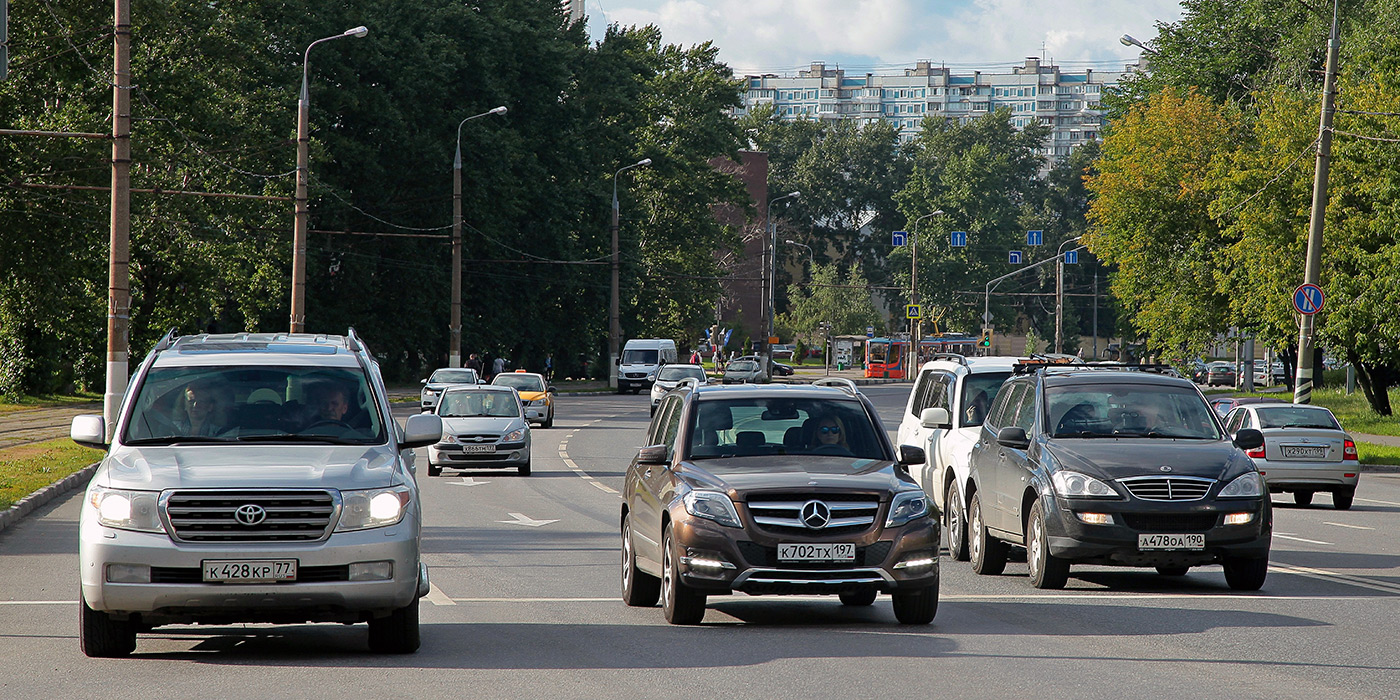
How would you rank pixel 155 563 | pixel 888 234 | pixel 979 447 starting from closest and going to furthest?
pixel 155 563, pixel 979 447, pixel 888 234

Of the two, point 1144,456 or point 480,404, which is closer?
point 1144,456

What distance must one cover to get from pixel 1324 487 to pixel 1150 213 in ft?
125

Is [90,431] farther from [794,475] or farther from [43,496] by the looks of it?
[43,496]

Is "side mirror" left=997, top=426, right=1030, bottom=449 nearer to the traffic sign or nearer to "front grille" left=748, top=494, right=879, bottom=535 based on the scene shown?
"front grille" left=748, top=494, right=879, bottom=535

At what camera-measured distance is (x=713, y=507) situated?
1026 cm

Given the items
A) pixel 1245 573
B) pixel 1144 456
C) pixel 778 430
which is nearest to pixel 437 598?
pixel 778 430

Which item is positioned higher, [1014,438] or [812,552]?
[1014,438]

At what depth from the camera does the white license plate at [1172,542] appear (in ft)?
40.4

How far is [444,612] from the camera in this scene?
11477 millimetres

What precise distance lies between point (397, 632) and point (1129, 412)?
22.1 feet

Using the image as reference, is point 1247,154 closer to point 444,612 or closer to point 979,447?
point 979,447

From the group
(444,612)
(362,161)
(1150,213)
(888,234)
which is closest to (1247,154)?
(1150,213)

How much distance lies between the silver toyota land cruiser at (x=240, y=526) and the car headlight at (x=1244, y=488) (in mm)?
6287

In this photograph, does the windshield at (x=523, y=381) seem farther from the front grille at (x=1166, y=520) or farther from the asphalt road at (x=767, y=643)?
the front grille at (x=1166, y=520)
